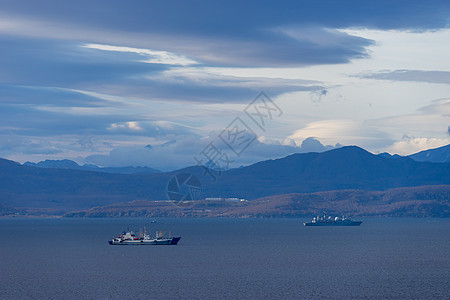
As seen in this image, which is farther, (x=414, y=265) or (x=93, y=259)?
(x=93, y=259)

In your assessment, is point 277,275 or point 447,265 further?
point 447,265

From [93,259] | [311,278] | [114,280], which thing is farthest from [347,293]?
[93,259]

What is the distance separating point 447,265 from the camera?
17388 centimetres

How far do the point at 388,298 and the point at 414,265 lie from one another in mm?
59351

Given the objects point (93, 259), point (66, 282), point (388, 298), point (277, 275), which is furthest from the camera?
point (93, 259)

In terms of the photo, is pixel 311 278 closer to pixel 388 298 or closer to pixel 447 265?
pixel 388 298

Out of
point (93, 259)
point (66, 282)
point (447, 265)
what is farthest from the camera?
point (93, 259)

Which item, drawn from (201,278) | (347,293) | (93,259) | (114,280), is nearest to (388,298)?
(347,293)

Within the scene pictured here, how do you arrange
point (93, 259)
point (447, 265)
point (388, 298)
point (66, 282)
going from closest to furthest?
1. point (388, 298)
2. point (66, 282)
3. point (447, 265)
4. point (93, 259)

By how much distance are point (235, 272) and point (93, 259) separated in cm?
5501

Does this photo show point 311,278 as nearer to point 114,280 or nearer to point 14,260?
point 114,280

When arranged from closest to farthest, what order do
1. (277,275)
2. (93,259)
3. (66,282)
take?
(66,282) < (277,275) < (93,259)

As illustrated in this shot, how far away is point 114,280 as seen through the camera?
145m

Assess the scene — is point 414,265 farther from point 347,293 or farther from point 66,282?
point 66,282
